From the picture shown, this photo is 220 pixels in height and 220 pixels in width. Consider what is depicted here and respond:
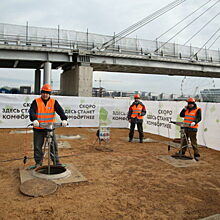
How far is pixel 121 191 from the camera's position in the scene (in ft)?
13.8

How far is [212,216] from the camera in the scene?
10.7 feet

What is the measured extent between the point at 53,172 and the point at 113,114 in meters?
9.17

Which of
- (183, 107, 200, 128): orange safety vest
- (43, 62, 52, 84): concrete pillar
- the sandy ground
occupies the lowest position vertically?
the sandy ground

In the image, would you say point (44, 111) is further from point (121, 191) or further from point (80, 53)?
point (80, 53)

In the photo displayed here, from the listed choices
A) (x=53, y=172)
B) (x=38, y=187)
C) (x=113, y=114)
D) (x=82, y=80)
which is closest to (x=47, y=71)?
(x=82, y=80)

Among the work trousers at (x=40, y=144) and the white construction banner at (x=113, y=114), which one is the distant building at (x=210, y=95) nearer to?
the white construction banner at (x=113, y=114)

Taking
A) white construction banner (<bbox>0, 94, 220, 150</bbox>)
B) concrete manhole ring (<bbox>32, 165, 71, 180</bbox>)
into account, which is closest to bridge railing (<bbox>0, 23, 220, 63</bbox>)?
white construction banner (<bbox>0, 94, 220, 150</bbox>)

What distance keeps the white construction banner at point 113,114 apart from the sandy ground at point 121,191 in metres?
2.49

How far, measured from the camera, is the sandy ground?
3.39 m

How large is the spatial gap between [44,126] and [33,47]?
1824 centimetres

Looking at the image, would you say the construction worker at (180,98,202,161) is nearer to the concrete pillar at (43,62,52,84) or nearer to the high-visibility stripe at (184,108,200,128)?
the high-visibility stripe at (184,108,200,128)

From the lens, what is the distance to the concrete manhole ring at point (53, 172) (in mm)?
4605

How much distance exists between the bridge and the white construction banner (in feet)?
32.4

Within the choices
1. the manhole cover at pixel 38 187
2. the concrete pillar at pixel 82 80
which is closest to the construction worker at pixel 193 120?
the manhole cover at pixel 38 187
